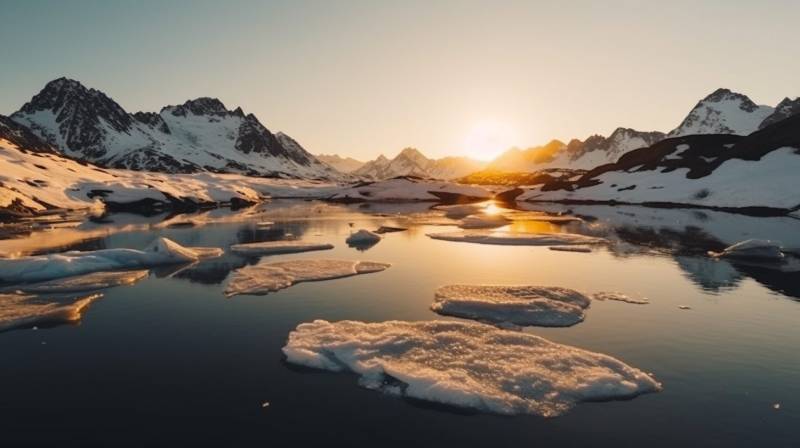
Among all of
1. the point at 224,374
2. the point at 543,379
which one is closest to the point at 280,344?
the point at 224,374

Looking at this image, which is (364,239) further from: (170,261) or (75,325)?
(75,325)

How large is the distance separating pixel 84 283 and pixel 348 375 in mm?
15125

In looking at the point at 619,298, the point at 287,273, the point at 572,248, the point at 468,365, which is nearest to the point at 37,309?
the point at 287,273

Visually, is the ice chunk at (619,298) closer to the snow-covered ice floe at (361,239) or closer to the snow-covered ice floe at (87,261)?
the snow-covered ice floe at (361,239)

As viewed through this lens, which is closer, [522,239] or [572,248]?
[572,248]

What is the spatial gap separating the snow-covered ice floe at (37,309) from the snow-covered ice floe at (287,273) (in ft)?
16.7

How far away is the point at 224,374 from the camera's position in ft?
38.5

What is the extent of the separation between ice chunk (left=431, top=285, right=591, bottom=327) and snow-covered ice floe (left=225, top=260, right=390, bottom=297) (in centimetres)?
587

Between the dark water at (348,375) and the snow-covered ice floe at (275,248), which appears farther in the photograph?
the snow-covered ice floe at (275,248)

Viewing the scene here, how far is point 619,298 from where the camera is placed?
19.1 meters

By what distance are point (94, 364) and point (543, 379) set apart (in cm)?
1097

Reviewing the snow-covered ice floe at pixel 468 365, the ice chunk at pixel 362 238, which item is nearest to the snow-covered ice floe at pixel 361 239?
the ice chunk at pixel 362 238

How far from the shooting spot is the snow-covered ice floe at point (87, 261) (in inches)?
853

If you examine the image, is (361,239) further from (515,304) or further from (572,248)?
(515,304)
